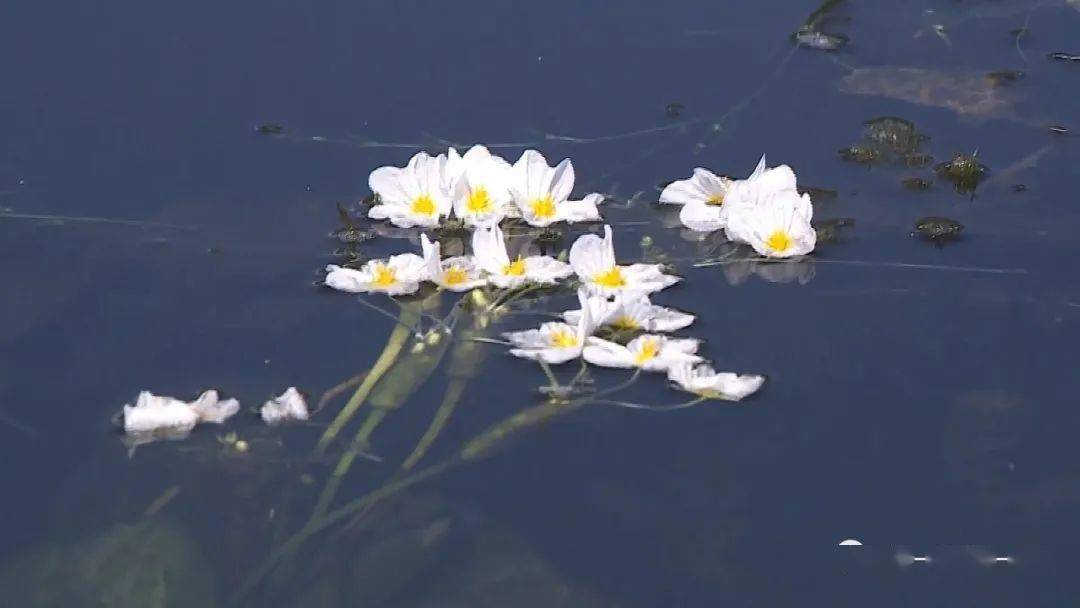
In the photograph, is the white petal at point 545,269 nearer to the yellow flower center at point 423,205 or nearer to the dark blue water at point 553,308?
the dark blue water at point 553,308

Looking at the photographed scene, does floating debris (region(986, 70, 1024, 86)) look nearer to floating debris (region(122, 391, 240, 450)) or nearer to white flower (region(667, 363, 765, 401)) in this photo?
white flower (region(667, 363, 765, 401))

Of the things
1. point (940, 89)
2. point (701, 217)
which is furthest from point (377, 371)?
point (940, 89)

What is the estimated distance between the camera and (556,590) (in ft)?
5.85

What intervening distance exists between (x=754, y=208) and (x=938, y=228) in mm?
308

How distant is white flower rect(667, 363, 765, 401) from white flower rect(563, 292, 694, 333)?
122mm

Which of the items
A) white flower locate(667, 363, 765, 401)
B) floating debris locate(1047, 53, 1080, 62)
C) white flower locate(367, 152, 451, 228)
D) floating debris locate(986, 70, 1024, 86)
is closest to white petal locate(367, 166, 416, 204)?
white flower locate(367, 152, 451, 228)

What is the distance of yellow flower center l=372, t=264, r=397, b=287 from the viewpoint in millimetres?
2240

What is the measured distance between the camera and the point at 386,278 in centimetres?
224

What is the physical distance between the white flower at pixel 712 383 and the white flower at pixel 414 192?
1.85 ft

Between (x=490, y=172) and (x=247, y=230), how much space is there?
1.31 feet

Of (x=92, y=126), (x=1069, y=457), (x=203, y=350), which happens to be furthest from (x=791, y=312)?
(x=92, y=126)

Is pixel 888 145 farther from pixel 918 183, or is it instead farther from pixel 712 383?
pixel 712 383

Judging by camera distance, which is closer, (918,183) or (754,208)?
(754,208)

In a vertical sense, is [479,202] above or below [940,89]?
below
